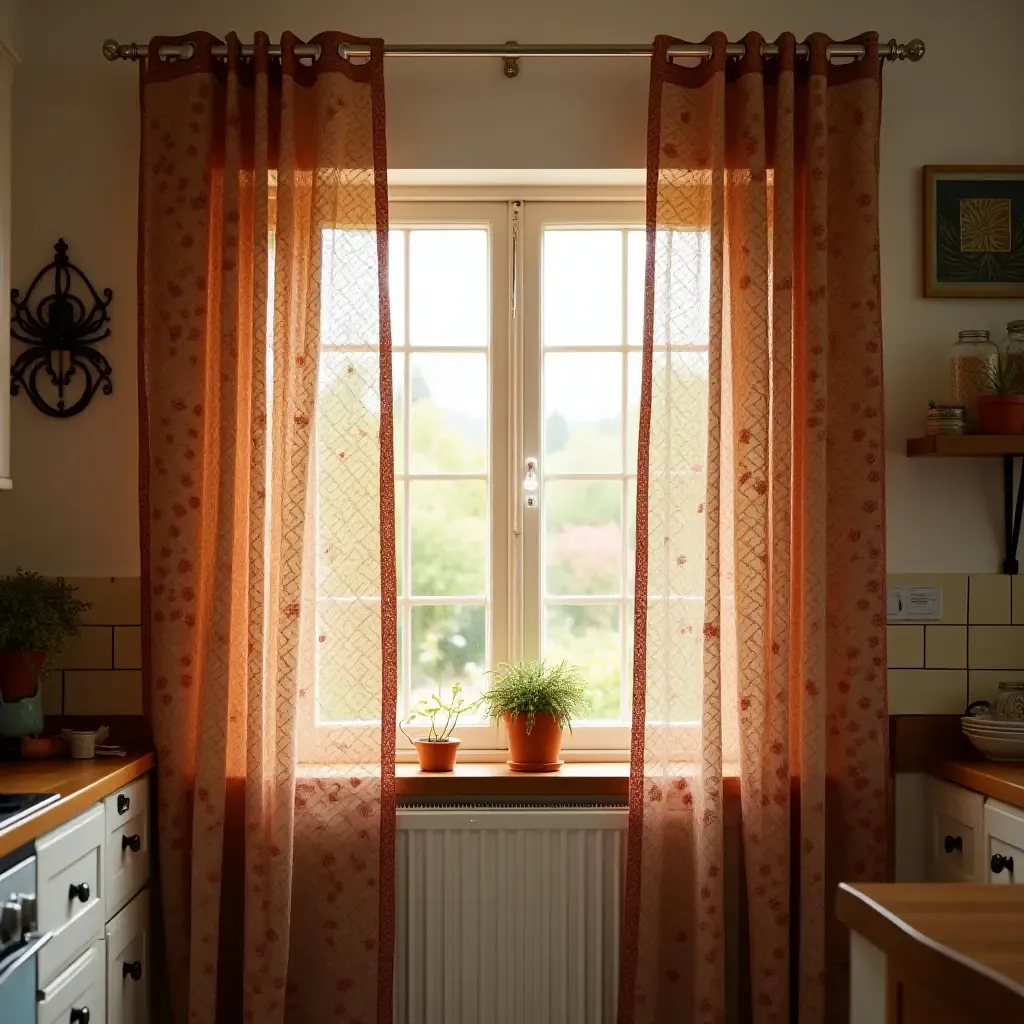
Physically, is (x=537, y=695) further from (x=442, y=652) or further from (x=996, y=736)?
(x=996, y=736)

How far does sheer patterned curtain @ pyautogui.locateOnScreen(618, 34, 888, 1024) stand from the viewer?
8.68ft

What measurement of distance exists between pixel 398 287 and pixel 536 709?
1133 millimetres

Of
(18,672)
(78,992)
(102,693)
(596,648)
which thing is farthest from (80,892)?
(596,648)

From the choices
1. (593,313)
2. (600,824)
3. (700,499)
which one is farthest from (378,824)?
(593,313)

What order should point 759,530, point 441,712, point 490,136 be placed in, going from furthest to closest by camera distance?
point 441,712 → point 490,136 → point 759,530

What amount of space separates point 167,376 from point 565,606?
44.6 inches

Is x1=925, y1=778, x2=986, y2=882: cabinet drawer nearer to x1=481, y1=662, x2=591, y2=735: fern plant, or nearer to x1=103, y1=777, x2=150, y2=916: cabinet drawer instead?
x1=481, y1=662, x2=591, y2=735: fern plant

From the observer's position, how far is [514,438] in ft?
9.86

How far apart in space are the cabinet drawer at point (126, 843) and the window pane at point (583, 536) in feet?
3.65

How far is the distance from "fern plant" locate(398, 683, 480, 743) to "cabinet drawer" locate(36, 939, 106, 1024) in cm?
88

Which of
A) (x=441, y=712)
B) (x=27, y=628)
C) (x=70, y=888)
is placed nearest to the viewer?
(x=70, y=888)

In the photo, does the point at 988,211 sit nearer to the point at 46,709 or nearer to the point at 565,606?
the point at 565,606

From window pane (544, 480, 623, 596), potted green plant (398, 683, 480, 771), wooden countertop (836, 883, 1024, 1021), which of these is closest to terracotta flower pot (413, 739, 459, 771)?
potted green plant (398, 683, 480, 771)

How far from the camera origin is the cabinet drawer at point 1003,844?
7.75 feet
